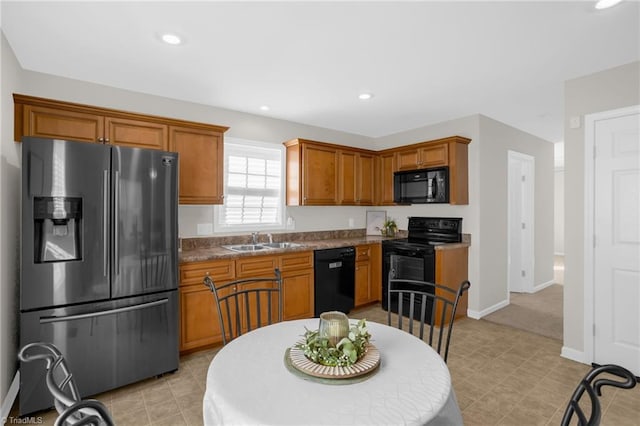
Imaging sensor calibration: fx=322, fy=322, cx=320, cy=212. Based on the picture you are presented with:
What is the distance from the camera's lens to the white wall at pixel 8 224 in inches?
85.1

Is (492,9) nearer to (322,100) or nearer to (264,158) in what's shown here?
(322,100)

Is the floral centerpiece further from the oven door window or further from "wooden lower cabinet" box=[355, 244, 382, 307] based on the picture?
"wooden lower cabinet" box=[355, 244, 382, 307]

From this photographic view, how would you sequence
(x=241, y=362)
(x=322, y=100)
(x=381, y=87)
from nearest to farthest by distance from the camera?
(x=241, y=362)
(x=381, y=87)
(x=322, y=100)

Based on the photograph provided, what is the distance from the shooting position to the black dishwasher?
386cm

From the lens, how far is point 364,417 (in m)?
1.00

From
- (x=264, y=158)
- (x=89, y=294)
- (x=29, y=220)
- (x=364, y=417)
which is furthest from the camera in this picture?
(x=264, y=158)

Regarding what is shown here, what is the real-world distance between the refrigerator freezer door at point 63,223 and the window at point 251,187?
1.49 metres

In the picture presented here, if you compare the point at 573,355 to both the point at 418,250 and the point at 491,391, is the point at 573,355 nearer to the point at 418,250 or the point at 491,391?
the point at 491,391

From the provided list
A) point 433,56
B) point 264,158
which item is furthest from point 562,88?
point 264,158

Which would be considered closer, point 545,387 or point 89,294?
point 89,294

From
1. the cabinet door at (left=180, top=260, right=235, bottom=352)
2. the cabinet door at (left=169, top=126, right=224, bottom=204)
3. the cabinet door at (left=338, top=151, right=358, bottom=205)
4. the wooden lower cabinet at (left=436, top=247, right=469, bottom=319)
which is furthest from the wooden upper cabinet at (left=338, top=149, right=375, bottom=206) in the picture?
the cabinet door at (left=180, top=260, right=235, bottom=352)

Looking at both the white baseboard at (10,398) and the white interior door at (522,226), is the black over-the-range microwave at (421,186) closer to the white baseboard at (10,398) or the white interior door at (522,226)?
the white interior door at (522,226)

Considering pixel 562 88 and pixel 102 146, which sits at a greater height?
pixel 562 88

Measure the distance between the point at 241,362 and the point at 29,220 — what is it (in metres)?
1.88
